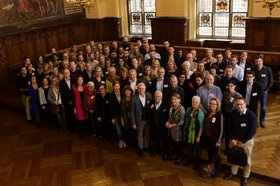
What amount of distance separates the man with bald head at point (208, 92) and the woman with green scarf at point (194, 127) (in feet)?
1.20

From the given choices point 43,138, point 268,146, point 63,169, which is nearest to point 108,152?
point 63,169

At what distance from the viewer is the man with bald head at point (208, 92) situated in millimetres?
6203

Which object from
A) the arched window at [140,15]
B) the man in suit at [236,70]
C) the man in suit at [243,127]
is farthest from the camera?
the arched window at [140,15]

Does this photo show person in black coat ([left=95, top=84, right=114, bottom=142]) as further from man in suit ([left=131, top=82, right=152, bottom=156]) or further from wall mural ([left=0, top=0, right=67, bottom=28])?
wall mural ([left=0, top=0, right=67, bottom=28])

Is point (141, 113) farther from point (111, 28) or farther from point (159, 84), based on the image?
point (111, 28)

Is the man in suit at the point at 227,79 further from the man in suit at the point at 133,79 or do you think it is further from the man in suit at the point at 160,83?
the man in suit at the point at 133,79

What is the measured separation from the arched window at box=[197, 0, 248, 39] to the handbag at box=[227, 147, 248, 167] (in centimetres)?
782

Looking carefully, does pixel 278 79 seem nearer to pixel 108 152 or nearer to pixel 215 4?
pixel 215 4

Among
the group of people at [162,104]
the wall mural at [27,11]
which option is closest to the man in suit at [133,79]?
the group of people at [162,104]

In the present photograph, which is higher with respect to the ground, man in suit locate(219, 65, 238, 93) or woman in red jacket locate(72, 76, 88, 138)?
man in suit locate(219, 65, 238, 93)

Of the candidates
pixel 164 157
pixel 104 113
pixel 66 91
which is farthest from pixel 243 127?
pixel 66 91

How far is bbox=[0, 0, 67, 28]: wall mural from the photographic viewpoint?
37.2 feet

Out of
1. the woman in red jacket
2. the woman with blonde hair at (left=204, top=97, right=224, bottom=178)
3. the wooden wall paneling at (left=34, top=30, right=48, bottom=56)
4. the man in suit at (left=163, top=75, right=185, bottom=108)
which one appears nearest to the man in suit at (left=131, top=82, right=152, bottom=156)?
the man in suit at (left=163, top=75, right=185, bottom=108)

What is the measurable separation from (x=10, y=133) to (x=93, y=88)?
9.43 feet
